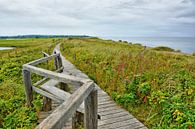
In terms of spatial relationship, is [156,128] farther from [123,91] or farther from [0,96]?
[0,96]

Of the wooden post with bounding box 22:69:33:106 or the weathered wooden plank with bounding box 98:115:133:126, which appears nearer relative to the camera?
the weathered wooden plank with bounding box 98:115:133:126

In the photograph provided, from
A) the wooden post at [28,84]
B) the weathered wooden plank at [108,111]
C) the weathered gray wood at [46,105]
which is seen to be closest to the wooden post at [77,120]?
the weathered wooden plank at [108,111]

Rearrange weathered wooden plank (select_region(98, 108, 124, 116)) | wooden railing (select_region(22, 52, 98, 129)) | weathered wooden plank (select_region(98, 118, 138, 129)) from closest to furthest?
wooden railing (select_region(22, 52, 98, 129)) < weathered wooden plank (select_region(98, 118, 138, 129)) < weathered wooden plank (select_region(98, 108, 124, 116))

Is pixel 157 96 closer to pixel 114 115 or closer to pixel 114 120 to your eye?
pixel 114 115

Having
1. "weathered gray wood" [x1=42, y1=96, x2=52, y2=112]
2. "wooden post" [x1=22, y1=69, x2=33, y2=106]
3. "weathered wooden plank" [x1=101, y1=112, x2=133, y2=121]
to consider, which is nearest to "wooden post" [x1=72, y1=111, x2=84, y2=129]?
"weathered wooden plank" [x1=101, y1=112, x2=133, y2=121]

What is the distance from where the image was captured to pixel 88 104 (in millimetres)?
3625

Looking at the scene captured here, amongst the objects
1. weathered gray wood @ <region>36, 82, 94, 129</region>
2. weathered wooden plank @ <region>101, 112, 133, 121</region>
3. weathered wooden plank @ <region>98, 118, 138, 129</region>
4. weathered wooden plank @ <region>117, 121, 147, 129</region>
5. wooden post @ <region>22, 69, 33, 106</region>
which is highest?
weathered gray wood @ <region>36, 82, 94, 129</region>

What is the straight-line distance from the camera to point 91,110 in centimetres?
368

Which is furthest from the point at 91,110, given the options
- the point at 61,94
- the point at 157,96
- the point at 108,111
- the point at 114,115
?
the point at 157,96

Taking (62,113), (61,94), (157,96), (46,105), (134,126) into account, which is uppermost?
(62,113)

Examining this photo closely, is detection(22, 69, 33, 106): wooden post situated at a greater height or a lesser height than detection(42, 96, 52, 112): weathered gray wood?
greater

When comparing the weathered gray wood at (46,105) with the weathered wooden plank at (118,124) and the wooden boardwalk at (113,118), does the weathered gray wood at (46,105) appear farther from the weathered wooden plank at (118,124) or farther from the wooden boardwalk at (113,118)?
the weathered wooden plank at (118,124)

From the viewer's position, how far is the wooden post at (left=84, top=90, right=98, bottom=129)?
3629 millimetres

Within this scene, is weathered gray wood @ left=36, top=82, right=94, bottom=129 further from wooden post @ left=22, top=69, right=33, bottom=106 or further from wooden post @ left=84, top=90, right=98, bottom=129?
wooden post @ left=22, top=69, right=33, bottom=106
